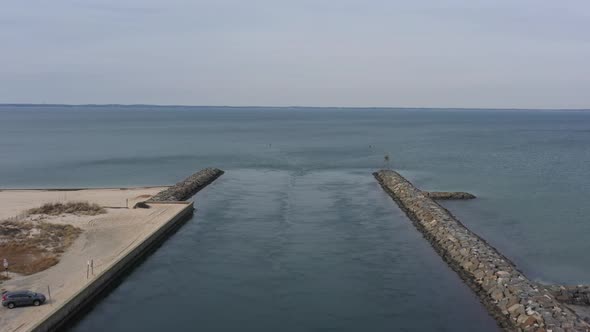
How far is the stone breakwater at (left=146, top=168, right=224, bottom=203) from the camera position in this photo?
56469mm

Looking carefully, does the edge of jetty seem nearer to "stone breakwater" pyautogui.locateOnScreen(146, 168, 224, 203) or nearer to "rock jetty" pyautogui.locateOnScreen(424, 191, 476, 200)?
"stone breakwater" pyautogui.locateOnScreen(146, 168, 224, 203)

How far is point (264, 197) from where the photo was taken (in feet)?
194

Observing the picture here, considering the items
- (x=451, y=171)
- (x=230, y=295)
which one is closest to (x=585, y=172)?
(x=451, y=171)

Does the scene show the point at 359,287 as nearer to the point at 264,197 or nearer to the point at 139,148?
the point at 264,197

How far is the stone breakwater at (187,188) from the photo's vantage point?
56469 millimetres

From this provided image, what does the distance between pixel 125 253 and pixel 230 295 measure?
917 cm

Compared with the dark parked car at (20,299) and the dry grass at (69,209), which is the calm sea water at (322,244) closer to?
the dark parked car at (20,299)

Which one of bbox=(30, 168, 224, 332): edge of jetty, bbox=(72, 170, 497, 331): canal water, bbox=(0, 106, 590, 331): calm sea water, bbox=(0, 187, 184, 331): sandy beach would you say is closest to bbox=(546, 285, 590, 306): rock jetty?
bbox=(0, 106, 590, 331): calm sea water

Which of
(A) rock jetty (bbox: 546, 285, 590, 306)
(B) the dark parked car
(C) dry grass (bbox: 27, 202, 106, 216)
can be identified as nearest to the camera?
(B) the dark parked car

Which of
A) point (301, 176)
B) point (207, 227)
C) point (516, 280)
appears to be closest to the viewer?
point (516, 280)

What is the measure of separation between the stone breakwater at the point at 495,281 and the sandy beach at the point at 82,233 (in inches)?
870

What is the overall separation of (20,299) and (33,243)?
12.2 meters

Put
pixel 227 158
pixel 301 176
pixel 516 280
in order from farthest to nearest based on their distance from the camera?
pixel 227 158, pixel 301 176, pixel 516 280

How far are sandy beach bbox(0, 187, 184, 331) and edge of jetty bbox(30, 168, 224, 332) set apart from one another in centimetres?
47
